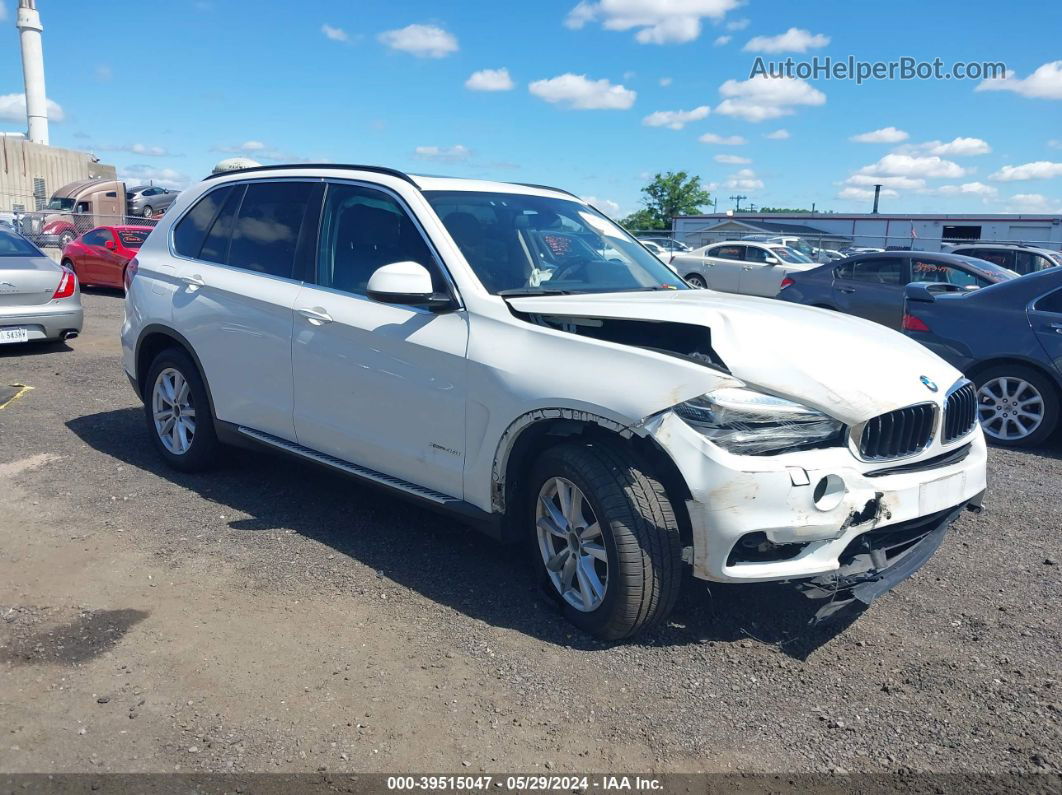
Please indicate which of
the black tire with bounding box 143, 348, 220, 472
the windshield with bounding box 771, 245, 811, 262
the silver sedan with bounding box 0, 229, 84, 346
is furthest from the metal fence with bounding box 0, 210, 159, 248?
the black tire with bounding box 143, 348, 220, 472

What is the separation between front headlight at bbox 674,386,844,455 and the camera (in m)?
3.37

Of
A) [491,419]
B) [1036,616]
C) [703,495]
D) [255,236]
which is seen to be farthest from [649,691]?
[255,236]

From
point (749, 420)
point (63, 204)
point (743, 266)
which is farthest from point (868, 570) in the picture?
point (63, 204)

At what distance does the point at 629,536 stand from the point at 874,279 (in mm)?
10947

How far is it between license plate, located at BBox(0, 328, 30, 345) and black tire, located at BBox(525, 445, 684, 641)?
28.9 ft

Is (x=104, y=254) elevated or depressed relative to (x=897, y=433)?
elevated

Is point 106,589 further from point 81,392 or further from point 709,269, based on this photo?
point 709,269

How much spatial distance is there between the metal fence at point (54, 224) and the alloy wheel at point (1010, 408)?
90.4 ft

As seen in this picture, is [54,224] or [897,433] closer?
[897,433]

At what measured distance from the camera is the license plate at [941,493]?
12.0ft

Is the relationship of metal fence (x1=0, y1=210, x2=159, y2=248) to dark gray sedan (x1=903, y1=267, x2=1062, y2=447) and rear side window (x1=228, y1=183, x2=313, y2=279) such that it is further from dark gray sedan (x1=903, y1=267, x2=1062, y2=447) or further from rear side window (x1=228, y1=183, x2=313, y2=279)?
dark gray sedan (x1=903, y1=267, x2=1062, y2=447)

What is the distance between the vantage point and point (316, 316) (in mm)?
4734

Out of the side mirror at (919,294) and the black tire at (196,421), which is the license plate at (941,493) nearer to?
the black tire at (196,421)

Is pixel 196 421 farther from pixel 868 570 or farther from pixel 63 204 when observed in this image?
pixel 63 204
